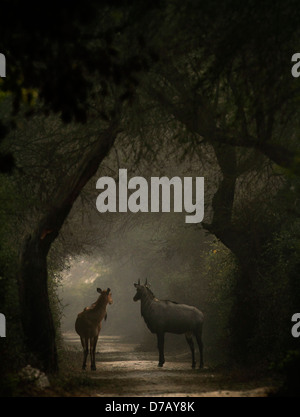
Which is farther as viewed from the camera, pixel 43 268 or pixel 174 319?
pixel 174 319

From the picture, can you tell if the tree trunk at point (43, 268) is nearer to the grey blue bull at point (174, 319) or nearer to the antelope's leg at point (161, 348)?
the antelope's leg at point (161, 348)

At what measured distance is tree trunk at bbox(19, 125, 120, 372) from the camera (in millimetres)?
13727

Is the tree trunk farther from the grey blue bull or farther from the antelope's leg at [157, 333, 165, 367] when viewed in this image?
the grey blue bull

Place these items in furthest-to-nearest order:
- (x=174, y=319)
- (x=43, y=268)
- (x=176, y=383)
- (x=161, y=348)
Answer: (x=174, y=319), (x=161, y=348), (x=176, y=383), (x=43, y=268)

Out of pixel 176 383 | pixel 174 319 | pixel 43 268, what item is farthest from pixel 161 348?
pixel 43 268

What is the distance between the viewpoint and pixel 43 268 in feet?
46.3

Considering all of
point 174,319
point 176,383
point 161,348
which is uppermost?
point 174,319

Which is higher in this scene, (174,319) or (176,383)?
(174,319)

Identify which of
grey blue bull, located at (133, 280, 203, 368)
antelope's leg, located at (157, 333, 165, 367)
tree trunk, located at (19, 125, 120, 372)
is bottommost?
antelope's leg, located at (157, 333, 165, 367)

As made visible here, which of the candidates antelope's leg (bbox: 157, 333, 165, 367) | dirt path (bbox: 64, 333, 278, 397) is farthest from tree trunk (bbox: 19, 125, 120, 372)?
antelope's leg (bbox: 157, 333, 165, 367)

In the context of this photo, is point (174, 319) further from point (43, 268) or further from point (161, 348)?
point (43, 268)

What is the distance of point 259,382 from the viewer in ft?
44.1

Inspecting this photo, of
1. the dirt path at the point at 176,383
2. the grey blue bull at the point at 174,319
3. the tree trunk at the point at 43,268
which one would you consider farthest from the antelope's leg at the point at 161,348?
the tree trunk at the point at 43,268
